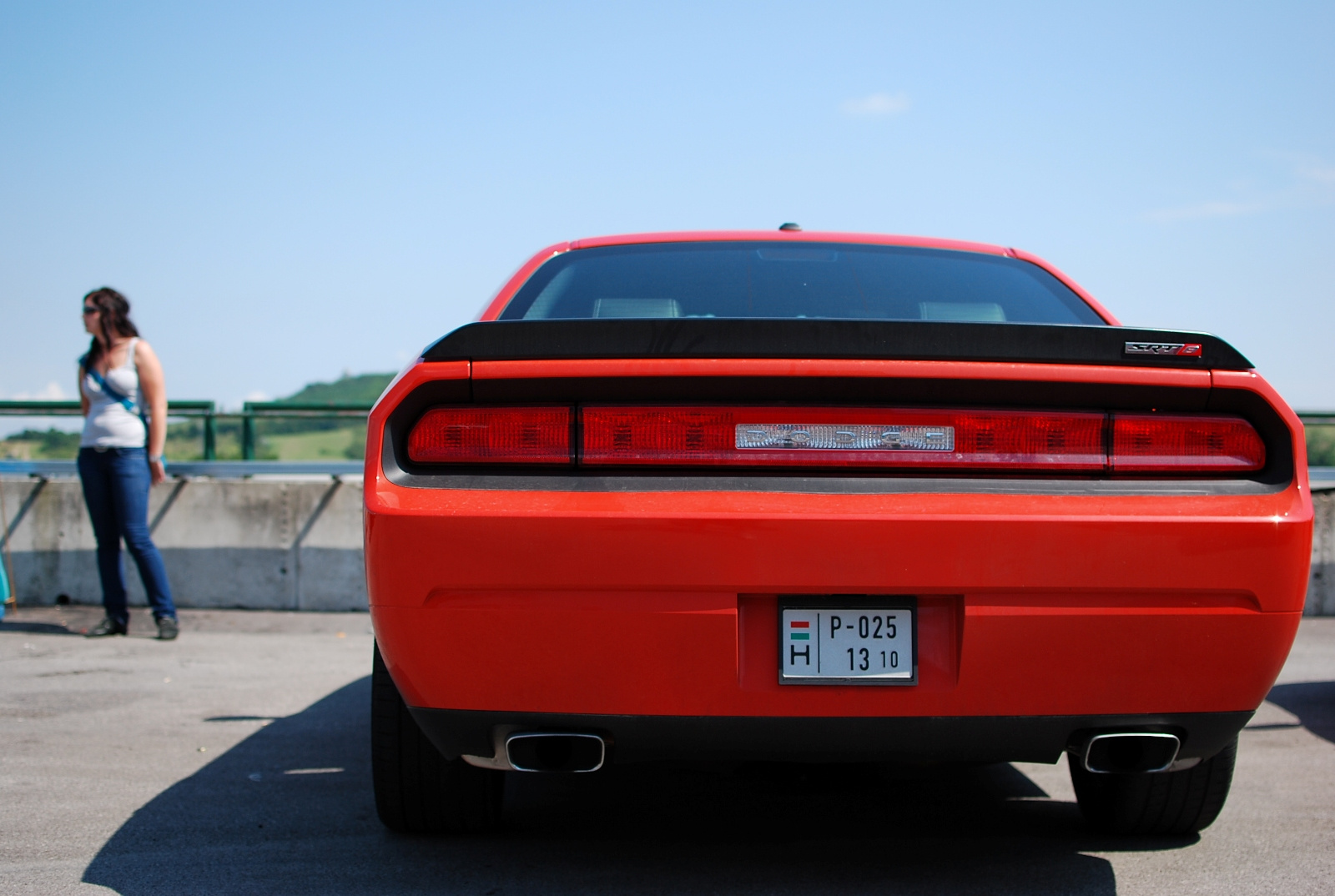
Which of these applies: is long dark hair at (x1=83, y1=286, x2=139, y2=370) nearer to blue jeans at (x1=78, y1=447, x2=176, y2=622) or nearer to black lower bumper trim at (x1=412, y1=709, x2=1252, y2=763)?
blue jeans at (x1=78, y1=447, x2=176, y2=622)

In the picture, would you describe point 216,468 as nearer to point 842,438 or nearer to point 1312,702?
point 842,438

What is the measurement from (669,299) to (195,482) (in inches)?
207

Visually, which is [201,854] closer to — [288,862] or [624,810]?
[288,862]

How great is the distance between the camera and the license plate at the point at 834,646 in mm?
2080

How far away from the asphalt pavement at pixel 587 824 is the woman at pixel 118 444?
163 centimetres

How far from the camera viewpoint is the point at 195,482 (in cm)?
716

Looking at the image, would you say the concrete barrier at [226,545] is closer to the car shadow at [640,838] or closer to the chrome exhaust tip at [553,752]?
the car shadow at [640,838]

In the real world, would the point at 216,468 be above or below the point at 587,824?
above

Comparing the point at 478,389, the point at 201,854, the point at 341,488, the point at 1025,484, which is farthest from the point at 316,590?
the point at 1025,484

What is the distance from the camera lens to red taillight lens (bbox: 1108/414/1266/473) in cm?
217

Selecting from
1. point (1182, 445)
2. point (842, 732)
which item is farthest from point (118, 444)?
point (1182, 445)

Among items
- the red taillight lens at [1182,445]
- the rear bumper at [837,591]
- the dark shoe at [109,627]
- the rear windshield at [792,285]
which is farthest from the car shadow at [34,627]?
the red taillight lens at [1182,445]

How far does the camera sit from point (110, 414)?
5.93 meters

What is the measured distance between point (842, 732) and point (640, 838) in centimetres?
93
